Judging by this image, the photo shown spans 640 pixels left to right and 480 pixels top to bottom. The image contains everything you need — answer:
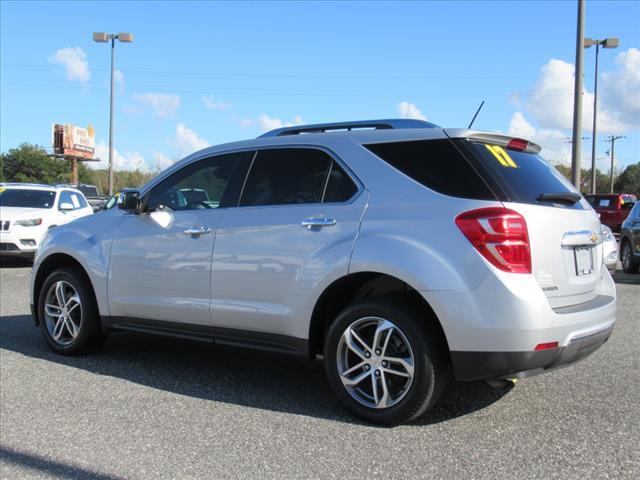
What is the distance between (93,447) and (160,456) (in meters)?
0.43

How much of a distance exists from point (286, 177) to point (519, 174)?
5.16ft

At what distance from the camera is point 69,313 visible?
5594mm

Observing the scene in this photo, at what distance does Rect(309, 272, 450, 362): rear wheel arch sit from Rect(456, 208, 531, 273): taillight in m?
0.51

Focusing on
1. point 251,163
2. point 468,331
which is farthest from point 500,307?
point 251,163

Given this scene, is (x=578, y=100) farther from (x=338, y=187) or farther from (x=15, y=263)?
(x=15, y=263)

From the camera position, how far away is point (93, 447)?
3557 millimetres

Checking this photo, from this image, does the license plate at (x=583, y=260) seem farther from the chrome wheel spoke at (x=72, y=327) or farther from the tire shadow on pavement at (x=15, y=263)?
the tire shadow on pavement at (x=15, y=263)

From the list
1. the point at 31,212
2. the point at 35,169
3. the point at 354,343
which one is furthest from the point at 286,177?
the point at 35,169

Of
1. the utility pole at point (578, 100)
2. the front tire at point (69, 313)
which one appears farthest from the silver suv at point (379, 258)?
the utility pole at point (578, 100)

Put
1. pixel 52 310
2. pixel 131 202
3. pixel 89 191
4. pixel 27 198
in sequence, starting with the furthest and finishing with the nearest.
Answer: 1. pixel 89 191
2. pixel 27 198
3. pixel 52 310
4. pixel 131 202

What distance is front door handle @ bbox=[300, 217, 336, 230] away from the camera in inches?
159

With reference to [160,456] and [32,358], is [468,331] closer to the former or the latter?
[160,456]

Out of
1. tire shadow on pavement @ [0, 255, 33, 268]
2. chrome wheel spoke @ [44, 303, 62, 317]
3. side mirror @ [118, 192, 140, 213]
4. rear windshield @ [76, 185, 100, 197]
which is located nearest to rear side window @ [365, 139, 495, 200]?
side mirror @ [118, 192, 140, 213]

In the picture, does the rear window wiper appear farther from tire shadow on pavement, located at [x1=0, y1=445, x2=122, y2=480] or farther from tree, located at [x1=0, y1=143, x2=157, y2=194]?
tree, located at [x1=0, y1=143, x2=157, y2=194]
